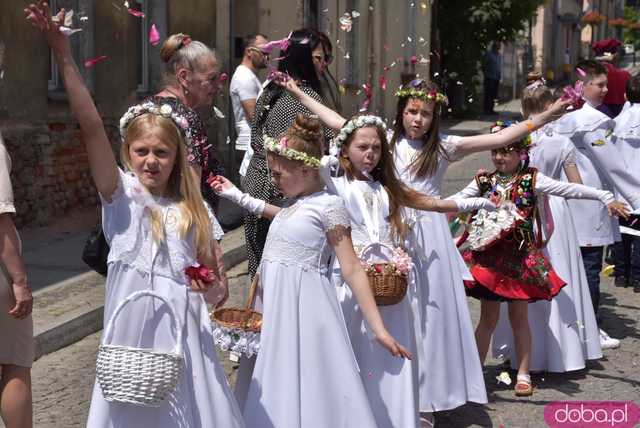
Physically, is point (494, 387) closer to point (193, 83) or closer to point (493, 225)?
point (493, 225)

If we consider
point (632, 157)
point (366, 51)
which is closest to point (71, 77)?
point (632, 157)

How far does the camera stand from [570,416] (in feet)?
19.8

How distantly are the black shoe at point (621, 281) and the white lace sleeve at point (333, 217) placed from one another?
5576 millimetres

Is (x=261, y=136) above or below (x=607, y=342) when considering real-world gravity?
above

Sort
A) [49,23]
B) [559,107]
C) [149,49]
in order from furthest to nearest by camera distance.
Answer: [149,49] < [559,107] < [49,23]

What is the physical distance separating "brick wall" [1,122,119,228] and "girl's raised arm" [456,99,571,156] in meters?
5.31

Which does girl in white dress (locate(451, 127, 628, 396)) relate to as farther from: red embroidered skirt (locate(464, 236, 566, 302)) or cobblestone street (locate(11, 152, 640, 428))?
cobblestone street (locate(11, 152, 640, 428))

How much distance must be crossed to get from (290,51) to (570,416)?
251cm

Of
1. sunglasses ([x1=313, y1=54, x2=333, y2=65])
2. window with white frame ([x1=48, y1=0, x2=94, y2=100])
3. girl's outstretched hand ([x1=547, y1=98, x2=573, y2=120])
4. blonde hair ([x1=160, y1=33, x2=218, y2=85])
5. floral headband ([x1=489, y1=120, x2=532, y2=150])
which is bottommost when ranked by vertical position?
floral headband ([x1=489, y1=120, x2=532, y2=150])

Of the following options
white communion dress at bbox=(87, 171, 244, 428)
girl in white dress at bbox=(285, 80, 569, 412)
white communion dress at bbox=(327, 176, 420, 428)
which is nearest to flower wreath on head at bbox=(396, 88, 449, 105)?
girl in white dress at bbox=(285, 80, 569, 412)

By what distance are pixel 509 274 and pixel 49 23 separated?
3.39m

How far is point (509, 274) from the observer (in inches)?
247

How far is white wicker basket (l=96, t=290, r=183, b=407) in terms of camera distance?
3713mm

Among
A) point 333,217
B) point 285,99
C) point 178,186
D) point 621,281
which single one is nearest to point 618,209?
point 285,99
